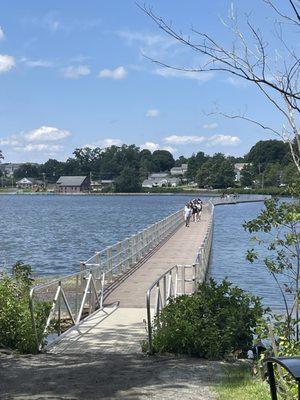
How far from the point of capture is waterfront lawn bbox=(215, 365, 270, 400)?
6359mm

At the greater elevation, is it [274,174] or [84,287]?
[274,174]

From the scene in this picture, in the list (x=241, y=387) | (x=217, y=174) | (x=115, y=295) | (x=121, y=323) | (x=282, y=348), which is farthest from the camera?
(x=217, y=174)

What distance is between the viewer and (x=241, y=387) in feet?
22.3

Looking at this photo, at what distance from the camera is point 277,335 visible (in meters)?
6.96

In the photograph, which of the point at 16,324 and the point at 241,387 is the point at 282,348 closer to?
the point at 241,387

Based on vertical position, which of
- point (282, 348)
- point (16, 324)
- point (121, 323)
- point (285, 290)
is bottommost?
point (121, 323)

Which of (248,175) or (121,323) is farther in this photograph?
(248,175)

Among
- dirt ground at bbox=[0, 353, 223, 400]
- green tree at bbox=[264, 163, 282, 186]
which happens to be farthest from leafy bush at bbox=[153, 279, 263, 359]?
green tree at bbox=[264, 163, 282, 186]

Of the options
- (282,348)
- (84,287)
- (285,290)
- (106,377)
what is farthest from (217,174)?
(282,348)

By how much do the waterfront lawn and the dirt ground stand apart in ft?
0.39

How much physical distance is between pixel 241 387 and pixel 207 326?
2.05 m

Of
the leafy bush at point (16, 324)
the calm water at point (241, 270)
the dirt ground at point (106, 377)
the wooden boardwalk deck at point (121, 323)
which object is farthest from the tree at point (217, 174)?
the dirt ground at point (106, 377)

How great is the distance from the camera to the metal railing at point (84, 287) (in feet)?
33.2

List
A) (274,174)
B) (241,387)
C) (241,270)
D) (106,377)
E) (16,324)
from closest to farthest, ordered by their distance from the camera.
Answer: (241,387), (106,377), (16,324), (241,270), (274,174)
